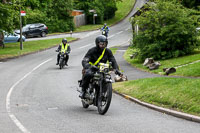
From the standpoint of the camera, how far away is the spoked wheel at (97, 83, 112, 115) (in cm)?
968

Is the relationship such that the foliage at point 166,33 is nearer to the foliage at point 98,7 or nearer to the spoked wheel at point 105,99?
the spoked wheel at point 105,99

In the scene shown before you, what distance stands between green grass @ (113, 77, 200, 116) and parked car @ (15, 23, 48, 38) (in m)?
39.3

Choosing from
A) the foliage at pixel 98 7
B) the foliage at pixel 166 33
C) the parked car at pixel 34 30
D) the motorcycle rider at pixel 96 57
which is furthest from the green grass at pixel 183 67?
the foliage at pixel 98 7

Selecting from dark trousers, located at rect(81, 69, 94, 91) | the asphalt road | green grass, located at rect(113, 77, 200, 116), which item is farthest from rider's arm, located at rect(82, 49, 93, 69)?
green grass, located at rect(113, 77, 200, 116)

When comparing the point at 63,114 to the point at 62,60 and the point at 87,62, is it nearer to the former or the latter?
the point at 87,62

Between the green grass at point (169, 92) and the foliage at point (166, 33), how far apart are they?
1045 cm

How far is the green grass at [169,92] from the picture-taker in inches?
404

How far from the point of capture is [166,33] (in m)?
25.1

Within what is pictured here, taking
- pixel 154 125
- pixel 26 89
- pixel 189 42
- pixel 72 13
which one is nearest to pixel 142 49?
pixel 189 42

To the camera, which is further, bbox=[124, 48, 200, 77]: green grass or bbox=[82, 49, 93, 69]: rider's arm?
→ bbox=[124, 48, 200, 77]: green grass

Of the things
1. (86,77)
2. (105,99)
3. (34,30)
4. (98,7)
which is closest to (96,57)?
(86,77)

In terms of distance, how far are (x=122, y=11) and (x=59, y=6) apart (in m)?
22.7

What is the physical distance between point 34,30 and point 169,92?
142ft

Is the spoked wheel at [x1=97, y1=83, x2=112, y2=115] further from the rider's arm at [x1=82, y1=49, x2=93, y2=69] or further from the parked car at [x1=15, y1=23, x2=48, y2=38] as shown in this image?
the parked car at [x1=15, y1=23, x2=48, y2=38]
